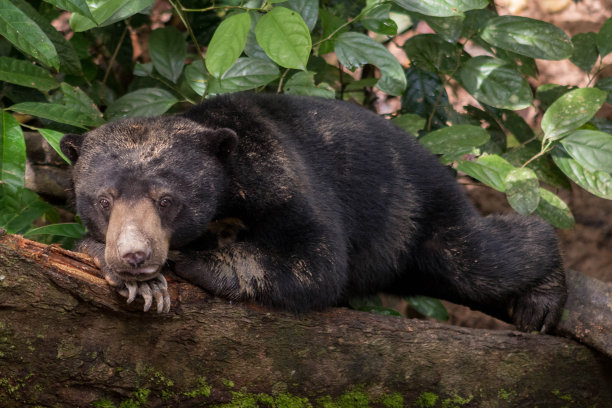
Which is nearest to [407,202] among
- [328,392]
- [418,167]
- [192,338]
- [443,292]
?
[418,167]

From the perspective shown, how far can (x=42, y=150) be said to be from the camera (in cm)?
543

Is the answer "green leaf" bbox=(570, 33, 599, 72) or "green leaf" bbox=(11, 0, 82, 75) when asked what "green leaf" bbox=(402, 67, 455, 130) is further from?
"green leaf" bbox=(11, 0, 82, 75)

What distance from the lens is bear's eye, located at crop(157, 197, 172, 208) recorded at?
10.6ft

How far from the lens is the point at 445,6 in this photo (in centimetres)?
405

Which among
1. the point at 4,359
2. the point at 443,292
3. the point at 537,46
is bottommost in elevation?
the point at 443,292

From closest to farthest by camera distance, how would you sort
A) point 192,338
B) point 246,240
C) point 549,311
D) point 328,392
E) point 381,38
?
point 192,338
point 328,392
point 246,240
point 549,311
point 381,38

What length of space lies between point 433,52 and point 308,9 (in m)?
1.17

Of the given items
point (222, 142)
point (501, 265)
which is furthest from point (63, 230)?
point (501, 265)

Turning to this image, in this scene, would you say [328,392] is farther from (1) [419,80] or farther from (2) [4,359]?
(1) [419,80]

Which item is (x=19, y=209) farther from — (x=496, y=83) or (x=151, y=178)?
(x=496, y=83)

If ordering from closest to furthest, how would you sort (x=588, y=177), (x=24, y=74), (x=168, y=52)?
1. (x=24, y=74)
2. (x=588, y=177)
3. (x=168, y=52)

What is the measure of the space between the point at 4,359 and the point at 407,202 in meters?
2.46

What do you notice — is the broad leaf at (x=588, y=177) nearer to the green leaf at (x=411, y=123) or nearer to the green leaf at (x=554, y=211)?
the green leaf at (x=554, y=211)

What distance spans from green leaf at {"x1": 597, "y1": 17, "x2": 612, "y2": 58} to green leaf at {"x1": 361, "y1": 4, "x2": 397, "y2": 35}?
1.58m
